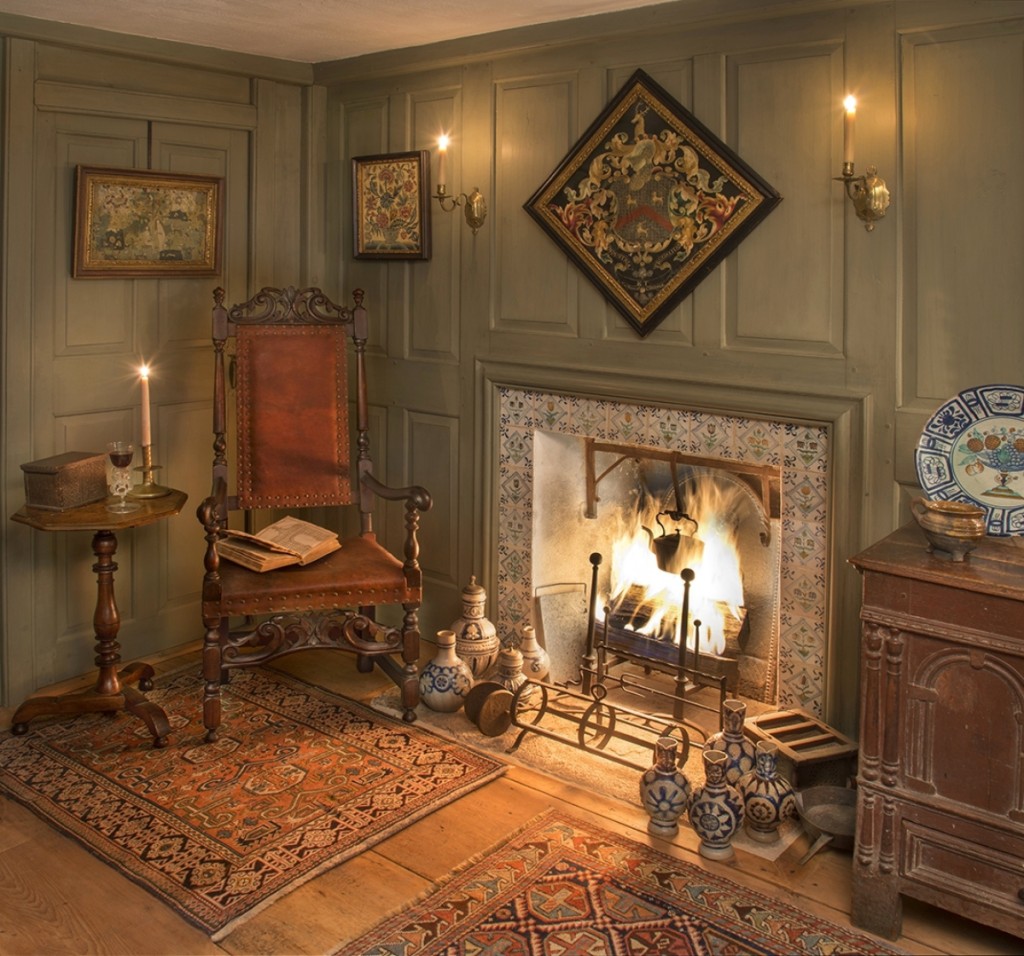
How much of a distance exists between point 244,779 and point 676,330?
1.96 m

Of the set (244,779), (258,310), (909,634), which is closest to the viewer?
(909,634)

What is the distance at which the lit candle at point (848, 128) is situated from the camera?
3.07m

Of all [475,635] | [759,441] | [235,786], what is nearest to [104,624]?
[235,786]

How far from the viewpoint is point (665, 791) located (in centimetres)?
308

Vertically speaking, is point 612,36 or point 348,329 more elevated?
point 612,36

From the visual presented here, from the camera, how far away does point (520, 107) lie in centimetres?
398

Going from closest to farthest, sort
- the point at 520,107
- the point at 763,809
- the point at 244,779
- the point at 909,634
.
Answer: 1. the point at 909,634
2. the point at 763,809
3. the point at 244,779
4. the point at 520,107

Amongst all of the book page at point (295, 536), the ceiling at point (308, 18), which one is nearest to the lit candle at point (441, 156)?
the ceiling at point (308, 18)

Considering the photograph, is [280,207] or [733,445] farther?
[280,207]

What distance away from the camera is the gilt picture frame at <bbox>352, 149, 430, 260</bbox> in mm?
4297

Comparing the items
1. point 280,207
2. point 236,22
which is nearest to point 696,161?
point 236,22

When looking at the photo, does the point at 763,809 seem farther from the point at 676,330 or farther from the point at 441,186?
the point at 441,186

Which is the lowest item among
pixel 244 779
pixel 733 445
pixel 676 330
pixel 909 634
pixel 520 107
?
pixel 244 779

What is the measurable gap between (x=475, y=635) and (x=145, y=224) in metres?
1.96
